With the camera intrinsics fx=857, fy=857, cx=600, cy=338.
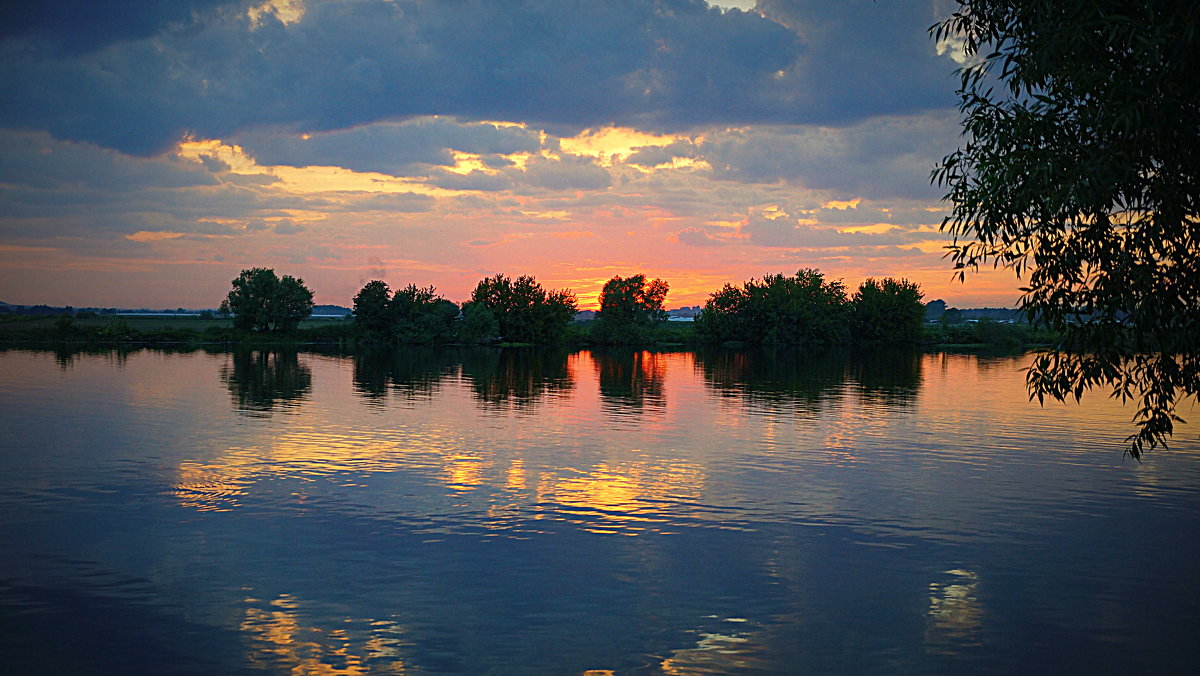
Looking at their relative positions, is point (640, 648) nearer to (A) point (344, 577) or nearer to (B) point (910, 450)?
(A) point (344, 577)

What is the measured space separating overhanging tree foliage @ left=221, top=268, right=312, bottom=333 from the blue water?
106218 mm

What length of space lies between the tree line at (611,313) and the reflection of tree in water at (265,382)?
2180 inches

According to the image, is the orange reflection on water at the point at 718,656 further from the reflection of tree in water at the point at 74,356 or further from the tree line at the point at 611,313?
the tree line at the point at 611,313

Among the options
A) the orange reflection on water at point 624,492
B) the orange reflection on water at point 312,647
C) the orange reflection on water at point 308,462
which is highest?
the orange reflection on water at point 308,462

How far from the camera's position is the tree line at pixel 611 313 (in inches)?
5576

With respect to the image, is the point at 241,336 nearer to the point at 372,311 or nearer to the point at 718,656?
the point at 372,311

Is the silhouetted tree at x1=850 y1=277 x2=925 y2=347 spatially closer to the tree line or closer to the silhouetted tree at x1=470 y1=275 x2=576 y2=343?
the tree line

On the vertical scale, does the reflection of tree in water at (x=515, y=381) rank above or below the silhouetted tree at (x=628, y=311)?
below

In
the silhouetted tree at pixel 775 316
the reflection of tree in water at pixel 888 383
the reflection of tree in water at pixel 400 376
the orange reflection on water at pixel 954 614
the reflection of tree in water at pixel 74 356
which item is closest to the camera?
the orange reflection on water at pixel 954 614

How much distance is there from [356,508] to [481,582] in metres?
6.54

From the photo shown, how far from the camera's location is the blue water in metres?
12.5

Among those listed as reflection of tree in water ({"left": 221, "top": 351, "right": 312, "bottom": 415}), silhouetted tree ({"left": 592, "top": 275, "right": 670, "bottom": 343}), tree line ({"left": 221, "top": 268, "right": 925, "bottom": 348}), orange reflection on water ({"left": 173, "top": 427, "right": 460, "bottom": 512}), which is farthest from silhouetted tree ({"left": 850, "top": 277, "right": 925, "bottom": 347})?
orange reflection on water ({"left": 173, "top": 427, "right": 460, "bottom": 512})

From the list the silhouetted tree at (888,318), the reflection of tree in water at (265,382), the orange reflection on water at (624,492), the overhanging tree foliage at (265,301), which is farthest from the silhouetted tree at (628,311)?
the orange reflection on water at (624,492)

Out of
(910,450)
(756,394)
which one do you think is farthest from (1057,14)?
(756,394)
